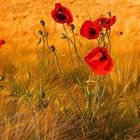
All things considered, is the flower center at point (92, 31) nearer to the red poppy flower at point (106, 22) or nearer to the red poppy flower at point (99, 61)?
the red poppy flower at point (106, 22)

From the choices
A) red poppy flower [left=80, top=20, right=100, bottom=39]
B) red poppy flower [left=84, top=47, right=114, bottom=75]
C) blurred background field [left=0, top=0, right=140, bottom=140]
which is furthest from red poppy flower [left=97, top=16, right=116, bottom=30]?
red poppy flower [left=84, top=47, right=114, bottom=75]

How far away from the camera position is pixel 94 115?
2.30m

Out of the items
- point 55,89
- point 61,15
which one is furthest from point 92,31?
point 55,89

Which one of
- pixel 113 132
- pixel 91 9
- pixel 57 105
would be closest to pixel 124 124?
pixel 113 132

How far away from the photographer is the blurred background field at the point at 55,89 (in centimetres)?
219

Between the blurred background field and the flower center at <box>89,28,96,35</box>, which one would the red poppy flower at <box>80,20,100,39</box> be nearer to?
the flower center at <box>89,28,96,35</box>

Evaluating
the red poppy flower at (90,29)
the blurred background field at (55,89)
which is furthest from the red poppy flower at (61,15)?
the blurred background field at (55,89)

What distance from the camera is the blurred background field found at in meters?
2.19

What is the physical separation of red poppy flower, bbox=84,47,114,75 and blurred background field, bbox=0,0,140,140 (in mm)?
334

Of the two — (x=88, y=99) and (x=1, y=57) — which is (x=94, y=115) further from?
(x=1, y=57)

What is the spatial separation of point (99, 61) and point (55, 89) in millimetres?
723

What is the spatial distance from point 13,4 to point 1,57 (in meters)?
1.69

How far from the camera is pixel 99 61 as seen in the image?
1.92m

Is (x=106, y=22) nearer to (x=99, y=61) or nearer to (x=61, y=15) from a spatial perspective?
(x=61, y=15)
